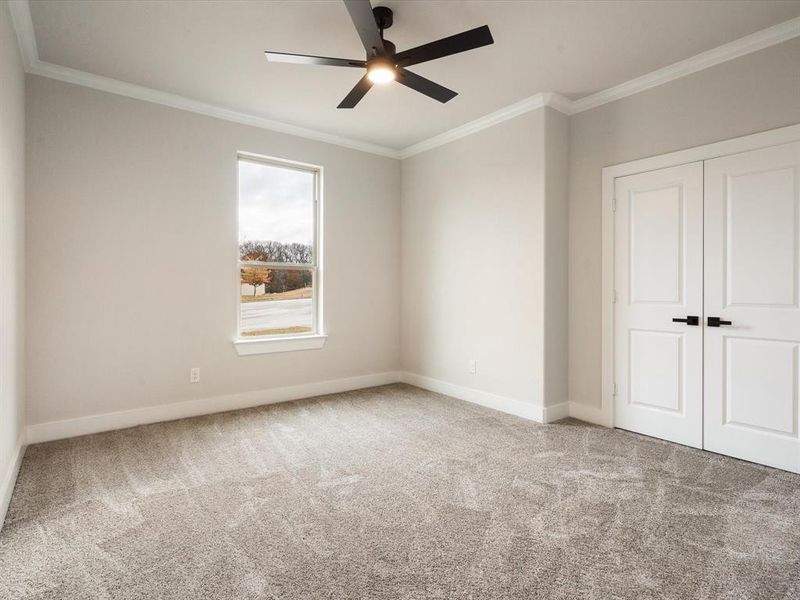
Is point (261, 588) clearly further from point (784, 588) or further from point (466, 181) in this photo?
point (466, 181)

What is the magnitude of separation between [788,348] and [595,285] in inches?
52.4

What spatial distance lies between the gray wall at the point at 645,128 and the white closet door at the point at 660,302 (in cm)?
19

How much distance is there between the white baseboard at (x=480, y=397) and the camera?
3799 mm

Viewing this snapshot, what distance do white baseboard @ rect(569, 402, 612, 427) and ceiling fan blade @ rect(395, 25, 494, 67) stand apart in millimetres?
2977

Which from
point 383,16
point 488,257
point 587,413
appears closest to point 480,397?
point 587,413

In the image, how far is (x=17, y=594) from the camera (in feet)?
5.40

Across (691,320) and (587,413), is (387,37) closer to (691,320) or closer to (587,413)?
(691,320)

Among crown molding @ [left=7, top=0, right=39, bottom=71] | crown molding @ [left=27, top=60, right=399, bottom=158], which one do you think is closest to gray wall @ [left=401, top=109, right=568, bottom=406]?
crown molding @ [left=27, top=60, right=399, bottom=158]

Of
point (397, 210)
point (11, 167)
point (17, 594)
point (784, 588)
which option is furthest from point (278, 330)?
point (784, 588)

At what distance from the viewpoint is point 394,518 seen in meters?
2.18

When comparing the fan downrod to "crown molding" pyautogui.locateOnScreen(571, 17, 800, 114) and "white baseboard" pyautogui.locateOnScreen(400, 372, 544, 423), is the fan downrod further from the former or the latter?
"white baseboard" pyautogui.locateOnScreen(400, 372, 544, 423)

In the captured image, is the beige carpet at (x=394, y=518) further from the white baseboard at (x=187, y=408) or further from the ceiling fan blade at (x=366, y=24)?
the ceiling fan blade at (x=366, y=24)

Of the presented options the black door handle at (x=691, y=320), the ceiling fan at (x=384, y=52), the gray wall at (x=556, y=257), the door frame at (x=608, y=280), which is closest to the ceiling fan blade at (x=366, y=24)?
the ceiling fan at (x=384, y=52)

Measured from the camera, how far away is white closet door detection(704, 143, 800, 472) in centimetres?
274
